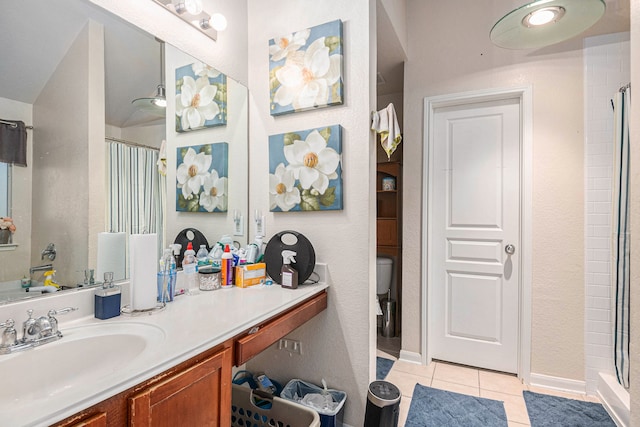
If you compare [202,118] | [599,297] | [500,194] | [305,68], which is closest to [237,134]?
[202,118]

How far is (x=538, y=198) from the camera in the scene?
220cm

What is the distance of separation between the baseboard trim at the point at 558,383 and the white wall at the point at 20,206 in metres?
2.96

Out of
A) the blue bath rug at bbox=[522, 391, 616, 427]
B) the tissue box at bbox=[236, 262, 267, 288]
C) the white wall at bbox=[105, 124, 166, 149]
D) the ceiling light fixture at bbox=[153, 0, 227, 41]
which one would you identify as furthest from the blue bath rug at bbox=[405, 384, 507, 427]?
the ceiling light fixture at bbox=[153, 0, 227, 41]

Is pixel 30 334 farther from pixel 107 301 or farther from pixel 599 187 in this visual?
pixel 599 187

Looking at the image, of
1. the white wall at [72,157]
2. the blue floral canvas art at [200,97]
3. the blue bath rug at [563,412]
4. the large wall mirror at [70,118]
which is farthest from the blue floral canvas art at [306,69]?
the blue bath rug at [563,412]

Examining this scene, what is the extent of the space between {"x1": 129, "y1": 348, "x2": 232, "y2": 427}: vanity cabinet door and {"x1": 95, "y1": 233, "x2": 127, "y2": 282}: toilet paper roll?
62 cm

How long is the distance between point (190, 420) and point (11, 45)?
130 cm

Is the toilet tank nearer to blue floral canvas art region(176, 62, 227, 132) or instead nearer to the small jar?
the small jar

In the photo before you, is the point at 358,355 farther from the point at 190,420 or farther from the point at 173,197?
the point at 173,197

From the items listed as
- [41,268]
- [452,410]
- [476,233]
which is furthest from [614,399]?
[41,268]

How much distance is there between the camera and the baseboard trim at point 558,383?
6.94ft

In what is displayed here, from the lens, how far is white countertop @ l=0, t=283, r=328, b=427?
0.65 m

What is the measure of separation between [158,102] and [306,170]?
0.82 m

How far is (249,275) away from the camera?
1689 mm
